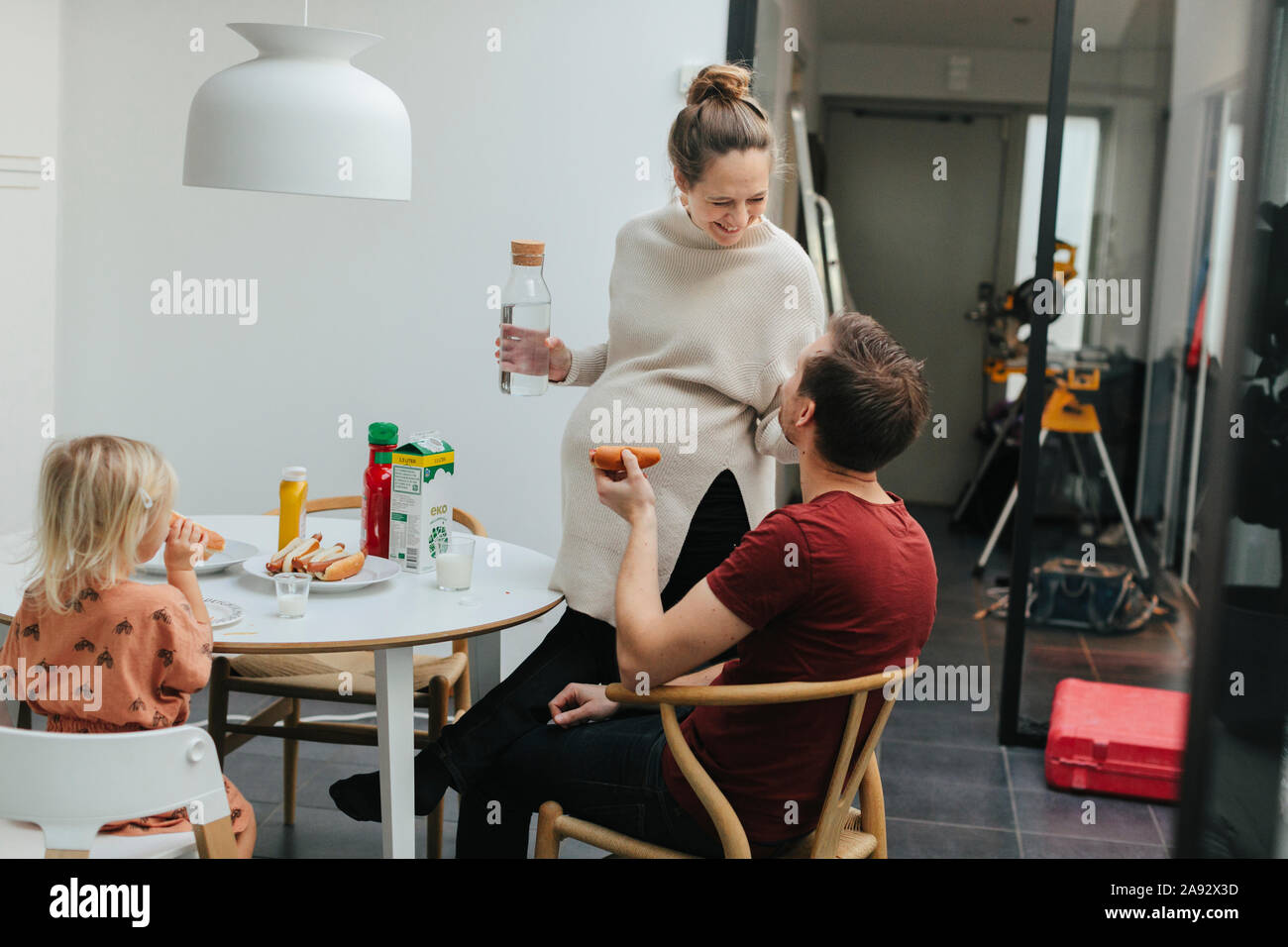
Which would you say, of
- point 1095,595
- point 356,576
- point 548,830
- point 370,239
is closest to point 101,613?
point 356,576

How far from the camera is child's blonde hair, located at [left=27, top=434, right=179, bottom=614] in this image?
5.21 ft

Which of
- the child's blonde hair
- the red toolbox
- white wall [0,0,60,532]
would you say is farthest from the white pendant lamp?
the red toolbox

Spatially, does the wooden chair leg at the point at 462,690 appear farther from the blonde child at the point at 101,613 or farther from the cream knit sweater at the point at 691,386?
the blonde child at the point at 101,613

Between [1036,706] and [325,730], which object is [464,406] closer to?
[325,730]

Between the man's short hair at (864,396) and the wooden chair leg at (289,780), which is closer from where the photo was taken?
→ the man's short hair at (864,396)

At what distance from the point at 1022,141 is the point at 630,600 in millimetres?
5913

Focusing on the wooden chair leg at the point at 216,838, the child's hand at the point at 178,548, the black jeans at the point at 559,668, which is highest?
the child's hand at the point at 178,548

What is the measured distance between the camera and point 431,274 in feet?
11.0

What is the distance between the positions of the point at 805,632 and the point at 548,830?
50 cm

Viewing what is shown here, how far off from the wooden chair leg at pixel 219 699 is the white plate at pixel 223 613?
1.83ft

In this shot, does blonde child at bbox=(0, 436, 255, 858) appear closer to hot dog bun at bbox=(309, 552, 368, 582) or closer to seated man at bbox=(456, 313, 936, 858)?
hot dog bun at bbox=(309, 552, 368, 582)

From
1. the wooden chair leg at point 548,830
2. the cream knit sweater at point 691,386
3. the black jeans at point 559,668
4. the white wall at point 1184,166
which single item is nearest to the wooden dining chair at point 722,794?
the wooden chair leg at point 548,830

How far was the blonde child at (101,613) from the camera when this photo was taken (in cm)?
159

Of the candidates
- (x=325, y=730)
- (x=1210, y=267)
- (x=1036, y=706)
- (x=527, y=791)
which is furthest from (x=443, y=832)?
(x=1210, y=267)
